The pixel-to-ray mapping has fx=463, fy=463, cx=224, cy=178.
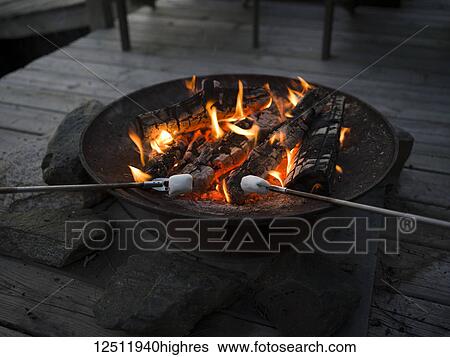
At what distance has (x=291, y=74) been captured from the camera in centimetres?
341

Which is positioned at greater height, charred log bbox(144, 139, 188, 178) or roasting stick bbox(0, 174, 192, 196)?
roasting stick bbox(0, 174, 192, 196)

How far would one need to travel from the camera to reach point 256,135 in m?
1.92

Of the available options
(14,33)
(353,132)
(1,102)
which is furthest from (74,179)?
(14,33)

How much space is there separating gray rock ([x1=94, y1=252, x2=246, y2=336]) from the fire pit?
0.74 ft

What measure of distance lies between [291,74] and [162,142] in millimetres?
1740

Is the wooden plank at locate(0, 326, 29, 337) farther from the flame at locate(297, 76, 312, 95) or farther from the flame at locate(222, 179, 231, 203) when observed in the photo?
the flame at locate(297, 76, 312, 95)

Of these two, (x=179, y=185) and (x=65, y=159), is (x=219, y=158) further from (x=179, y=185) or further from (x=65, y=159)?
(x=65, y=159)

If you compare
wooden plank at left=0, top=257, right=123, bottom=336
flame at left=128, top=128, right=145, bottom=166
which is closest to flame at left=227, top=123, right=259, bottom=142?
flame at left=128, top=128, right=145, bottom=166

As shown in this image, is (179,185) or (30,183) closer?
(179,185)

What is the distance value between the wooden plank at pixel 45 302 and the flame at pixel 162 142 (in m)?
0.61

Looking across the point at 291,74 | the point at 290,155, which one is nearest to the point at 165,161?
the point at 290,155

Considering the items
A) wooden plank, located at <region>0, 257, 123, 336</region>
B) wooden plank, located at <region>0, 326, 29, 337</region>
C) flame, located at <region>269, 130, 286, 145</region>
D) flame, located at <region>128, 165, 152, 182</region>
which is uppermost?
flame, located at <region>269, 130, 286, 145</region>

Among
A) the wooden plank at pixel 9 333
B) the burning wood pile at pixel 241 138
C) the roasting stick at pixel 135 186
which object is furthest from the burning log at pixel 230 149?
the wooden plank at pixel 9 333

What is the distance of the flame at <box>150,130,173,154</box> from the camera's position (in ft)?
6.37
